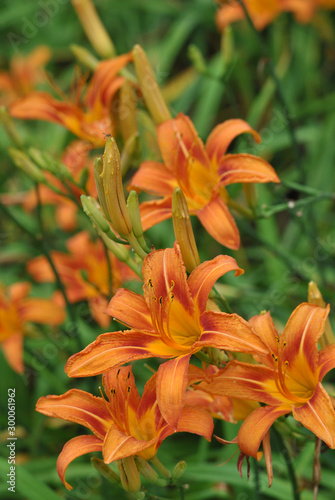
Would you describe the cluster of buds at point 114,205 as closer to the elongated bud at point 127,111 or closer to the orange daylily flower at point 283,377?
A: the orange daylily flower at point 283,377

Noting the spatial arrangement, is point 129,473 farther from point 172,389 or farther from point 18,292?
point 18,292

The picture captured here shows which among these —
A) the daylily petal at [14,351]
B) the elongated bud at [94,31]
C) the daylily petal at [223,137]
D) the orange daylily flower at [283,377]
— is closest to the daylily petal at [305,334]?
A: the orange daylily flower at [283,377]

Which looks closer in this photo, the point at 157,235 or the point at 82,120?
the point at 82,120

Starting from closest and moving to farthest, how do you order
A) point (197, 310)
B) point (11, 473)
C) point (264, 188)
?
point (197, 310), point (11, 473), point (264, 188)

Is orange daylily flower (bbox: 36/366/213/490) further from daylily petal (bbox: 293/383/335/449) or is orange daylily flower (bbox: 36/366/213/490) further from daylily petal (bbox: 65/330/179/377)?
daylily petal (bbox: 293/383/335/449)

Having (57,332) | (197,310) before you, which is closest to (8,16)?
(57,332)

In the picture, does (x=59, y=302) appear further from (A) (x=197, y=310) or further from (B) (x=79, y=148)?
(A) (x=197, y=310)

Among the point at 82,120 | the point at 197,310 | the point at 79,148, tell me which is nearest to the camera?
the point at 197,310
